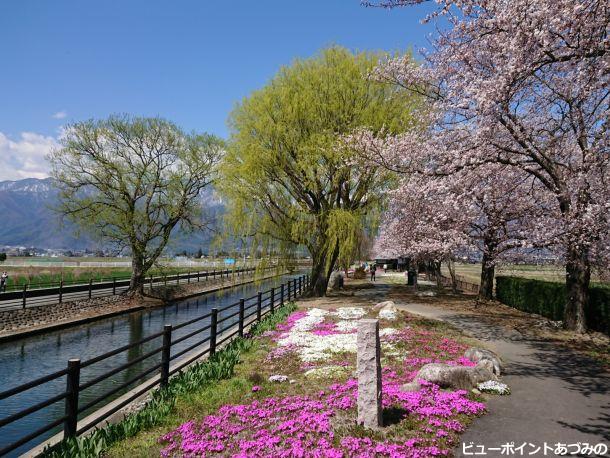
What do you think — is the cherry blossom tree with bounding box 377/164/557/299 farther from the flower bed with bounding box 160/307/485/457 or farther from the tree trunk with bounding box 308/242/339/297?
the flower bed with bounding box 160/307/485/457

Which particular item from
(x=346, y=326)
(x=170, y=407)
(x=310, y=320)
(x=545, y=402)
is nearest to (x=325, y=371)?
(x=170, y=407)

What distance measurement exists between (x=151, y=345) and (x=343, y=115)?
53.5ft

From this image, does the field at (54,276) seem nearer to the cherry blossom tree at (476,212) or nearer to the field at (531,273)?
the cherry blossom tree at (476,212)

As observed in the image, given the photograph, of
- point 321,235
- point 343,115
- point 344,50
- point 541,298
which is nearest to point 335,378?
point 541,298

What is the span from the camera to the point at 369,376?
6719 mm

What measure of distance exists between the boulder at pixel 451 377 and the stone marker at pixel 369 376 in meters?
1.83

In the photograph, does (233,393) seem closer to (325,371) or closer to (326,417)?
(325,371)

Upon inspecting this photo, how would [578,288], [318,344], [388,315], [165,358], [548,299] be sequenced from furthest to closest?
[548,299], [388,315], [578,288], [318,344], [165,358]

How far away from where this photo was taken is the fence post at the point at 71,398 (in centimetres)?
659

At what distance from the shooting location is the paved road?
6465 millimetres

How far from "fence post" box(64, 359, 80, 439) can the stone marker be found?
14.4 feet

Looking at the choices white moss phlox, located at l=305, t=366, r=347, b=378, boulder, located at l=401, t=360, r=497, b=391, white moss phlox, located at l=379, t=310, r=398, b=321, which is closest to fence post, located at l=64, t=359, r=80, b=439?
white moss phlox, located at l=305, t=366, r=347, b=378

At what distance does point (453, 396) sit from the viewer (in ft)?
25.5

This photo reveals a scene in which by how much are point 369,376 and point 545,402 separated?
374 cm
